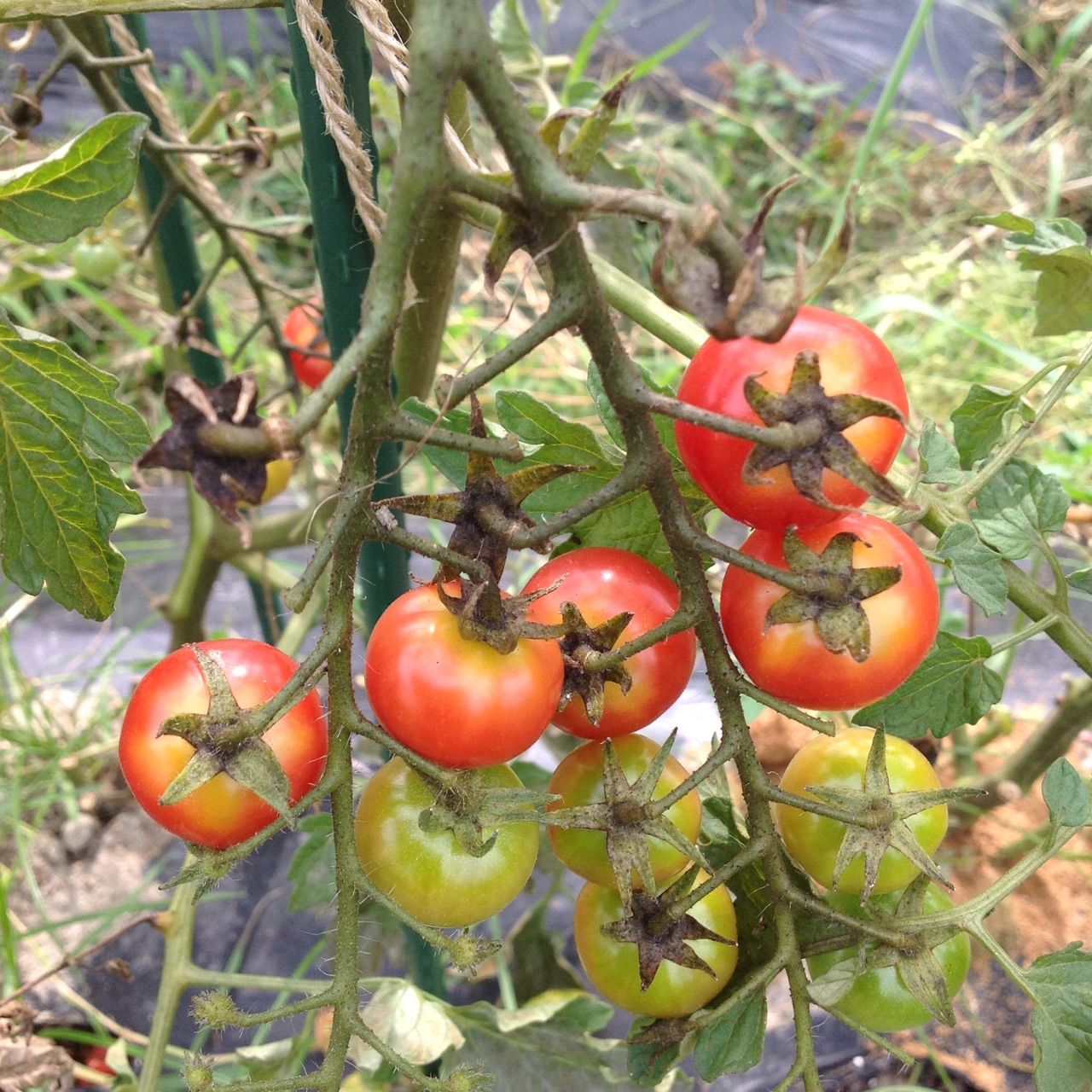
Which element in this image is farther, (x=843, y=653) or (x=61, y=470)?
(x=61, y=470)

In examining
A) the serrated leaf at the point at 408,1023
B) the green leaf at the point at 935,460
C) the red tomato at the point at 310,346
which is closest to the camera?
the green leaf at the point at 935,460

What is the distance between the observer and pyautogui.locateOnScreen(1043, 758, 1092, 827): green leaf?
19.9 inches

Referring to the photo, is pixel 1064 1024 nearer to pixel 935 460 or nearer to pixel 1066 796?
pixel 1066 796

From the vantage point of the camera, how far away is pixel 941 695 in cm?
56

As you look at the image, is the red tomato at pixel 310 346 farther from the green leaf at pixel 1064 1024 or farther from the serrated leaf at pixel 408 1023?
the green leaf at pixel 1064 1024

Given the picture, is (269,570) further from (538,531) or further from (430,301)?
(538,531)

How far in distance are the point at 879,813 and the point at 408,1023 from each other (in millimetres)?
423

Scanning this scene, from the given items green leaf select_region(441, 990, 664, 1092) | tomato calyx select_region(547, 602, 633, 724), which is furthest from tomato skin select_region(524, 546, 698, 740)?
green leaf select_region(441, 990, 664, 1092)

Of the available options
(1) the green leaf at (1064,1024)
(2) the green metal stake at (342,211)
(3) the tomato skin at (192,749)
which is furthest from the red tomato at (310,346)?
(1) the green leaf at (1064,1024)

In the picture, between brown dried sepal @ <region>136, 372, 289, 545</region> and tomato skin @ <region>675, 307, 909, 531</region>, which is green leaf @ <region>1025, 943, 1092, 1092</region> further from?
brown dried sepal @ <region>136, 372, 289, 545</region>

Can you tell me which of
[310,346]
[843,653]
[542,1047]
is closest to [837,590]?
[843,653]

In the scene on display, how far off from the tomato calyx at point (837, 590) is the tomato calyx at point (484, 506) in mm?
106

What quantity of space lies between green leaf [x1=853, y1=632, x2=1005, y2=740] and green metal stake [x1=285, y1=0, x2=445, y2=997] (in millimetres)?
326

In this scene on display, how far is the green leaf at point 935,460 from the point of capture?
569 millimetres
